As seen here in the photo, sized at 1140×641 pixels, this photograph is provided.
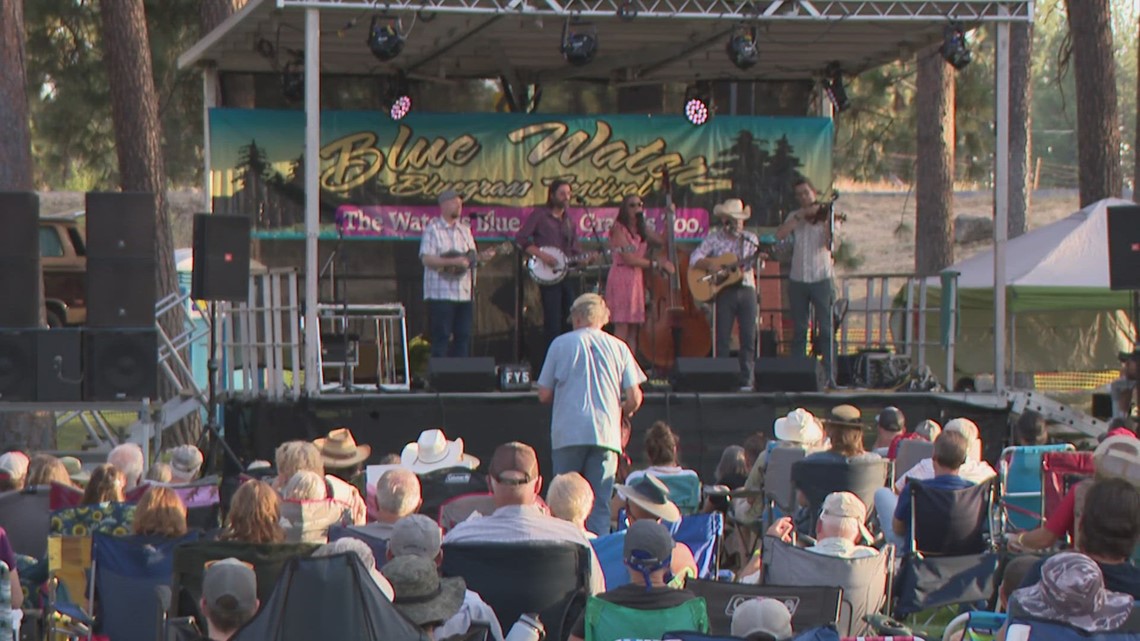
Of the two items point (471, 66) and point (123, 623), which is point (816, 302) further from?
point (123, 623)

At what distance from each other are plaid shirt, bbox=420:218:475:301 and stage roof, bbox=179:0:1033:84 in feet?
4.39

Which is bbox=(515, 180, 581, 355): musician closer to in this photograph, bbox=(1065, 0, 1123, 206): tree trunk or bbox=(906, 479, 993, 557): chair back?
bbox=(906, 479, 993, 557): chair back

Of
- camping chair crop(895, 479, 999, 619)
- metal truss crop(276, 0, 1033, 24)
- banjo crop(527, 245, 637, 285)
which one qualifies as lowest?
camping chair crop(895, 479, 999, 619)

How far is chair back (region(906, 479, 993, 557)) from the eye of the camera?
22.8 ft

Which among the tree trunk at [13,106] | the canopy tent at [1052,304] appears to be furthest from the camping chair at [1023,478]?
the canopy tent at [1052,304]

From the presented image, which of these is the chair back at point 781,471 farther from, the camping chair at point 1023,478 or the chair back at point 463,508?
the chair back at point 463,508

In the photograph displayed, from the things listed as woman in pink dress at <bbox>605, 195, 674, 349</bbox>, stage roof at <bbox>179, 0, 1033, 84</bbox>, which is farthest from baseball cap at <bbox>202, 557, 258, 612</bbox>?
woman in pink dress at <bbox>605, 195, 674, 349</bbox>

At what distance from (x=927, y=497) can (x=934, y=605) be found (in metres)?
0.81

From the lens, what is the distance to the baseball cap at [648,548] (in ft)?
16.4

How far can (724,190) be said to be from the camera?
1394 centimetres

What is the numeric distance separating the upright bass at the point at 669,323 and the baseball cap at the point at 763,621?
741cm

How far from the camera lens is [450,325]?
11.5m

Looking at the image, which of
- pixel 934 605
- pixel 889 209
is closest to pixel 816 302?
pixel 934 605

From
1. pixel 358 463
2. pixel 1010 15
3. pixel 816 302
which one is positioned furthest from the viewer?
pixel 816 302
